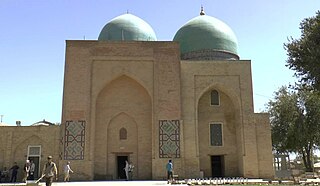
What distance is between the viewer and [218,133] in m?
23.0

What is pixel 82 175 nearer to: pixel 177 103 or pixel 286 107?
pixel 177 103

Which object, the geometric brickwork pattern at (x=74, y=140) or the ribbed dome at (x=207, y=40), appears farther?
the ribbed dome at (x=207, y=40)

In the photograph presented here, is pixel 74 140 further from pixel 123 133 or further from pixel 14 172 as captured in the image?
pixel 14 172

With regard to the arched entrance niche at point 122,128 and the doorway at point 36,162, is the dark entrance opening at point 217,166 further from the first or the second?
the doorway at point 36,162

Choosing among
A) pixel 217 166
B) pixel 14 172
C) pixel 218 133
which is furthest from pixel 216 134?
pixel 14 172

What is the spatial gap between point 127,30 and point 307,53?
1426 centimetres

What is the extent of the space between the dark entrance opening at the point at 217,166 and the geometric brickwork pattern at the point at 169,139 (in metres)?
3.05

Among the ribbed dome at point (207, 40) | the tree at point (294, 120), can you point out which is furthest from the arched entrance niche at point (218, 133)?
the tree at point (294, 120)

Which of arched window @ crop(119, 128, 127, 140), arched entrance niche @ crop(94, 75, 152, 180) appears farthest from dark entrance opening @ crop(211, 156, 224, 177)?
arched window @ crop(119, 128, 127, 140)

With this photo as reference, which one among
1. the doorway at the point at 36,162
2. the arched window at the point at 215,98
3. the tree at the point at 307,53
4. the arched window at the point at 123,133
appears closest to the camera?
the tree at the point at 307,53

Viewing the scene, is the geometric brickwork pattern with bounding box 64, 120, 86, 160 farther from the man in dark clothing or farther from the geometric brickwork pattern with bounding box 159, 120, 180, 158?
the geometric brickwork pattern with bounding box 159, 120, 180, 158

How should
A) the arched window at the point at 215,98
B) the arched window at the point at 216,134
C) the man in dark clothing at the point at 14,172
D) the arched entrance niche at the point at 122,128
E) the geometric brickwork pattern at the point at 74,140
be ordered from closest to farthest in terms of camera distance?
the man in dark clothing at the point at 14,172 < the geometric brickwork pattern at the point at 74,140 < the arched entrance niche at the point at 122,128 < the arched window at the point at 216,134 < the arched window at the point at 215,98

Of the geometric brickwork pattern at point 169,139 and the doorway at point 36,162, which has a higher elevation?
the geometric brickwork pattern at point 169,139

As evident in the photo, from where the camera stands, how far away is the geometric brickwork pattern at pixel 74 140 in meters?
20.6
